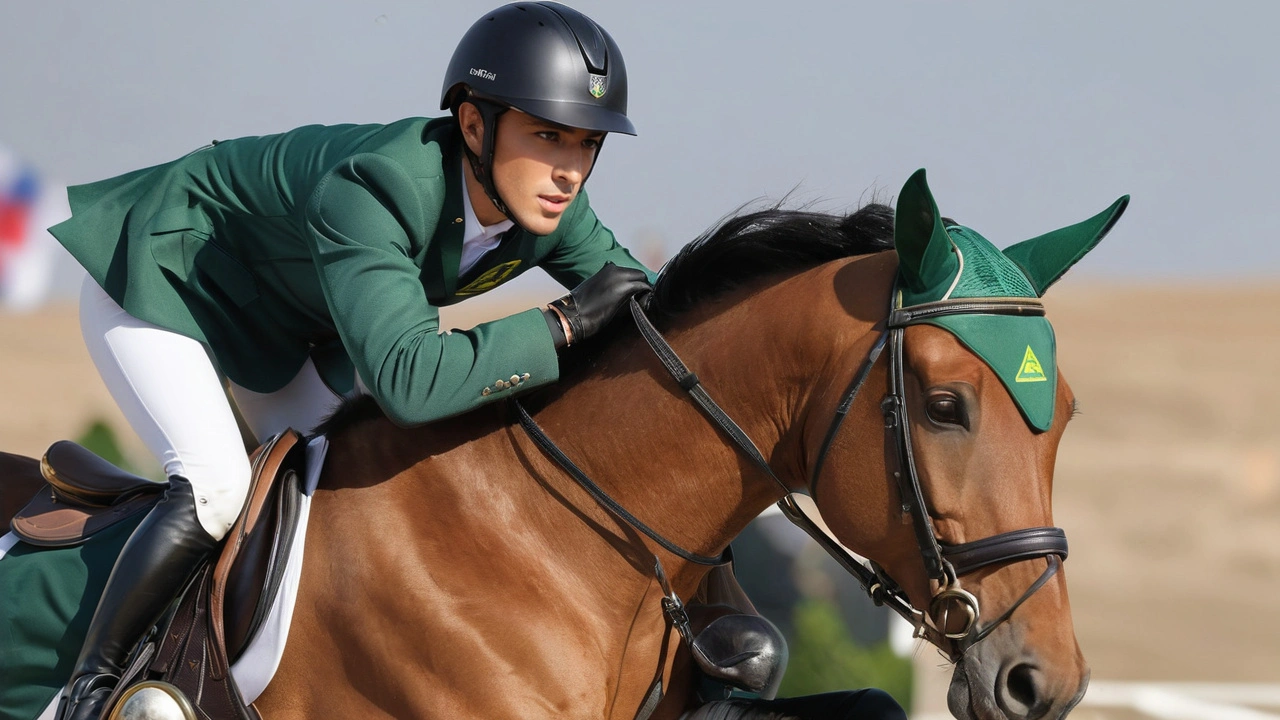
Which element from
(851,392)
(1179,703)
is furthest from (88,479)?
(1179,703)

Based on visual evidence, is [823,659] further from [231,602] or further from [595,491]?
[231,602]

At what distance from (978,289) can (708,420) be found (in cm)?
65

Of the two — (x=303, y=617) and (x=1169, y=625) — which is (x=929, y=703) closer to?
(x=1169, y=625)

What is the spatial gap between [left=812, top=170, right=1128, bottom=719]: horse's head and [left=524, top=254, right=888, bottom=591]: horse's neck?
0.48ft

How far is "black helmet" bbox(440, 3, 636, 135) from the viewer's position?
9.65ft

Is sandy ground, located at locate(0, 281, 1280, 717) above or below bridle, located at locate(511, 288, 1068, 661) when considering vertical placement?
below

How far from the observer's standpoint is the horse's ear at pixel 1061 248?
2.82 metres

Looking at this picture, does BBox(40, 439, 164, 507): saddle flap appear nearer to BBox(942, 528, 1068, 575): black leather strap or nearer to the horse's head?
the horse's head

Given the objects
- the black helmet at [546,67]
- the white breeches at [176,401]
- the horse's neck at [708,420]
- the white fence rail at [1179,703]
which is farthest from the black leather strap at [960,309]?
the white fence rail at [1179,703]

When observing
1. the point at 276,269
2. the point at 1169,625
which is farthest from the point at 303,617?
the point at 1169,625

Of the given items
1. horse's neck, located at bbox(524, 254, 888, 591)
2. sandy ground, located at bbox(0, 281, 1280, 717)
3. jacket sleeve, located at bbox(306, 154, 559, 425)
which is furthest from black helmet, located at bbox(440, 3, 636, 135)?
sandy ground, located at bbox(0, 281, 1280, 717)

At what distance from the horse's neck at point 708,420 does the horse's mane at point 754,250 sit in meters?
0.06

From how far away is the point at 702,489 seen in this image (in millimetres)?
2873

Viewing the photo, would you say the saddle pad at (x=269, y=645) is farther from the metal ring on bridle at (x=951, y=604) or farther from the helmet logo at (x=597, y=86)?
the metal ring on bridle at (x=951, y=604)
